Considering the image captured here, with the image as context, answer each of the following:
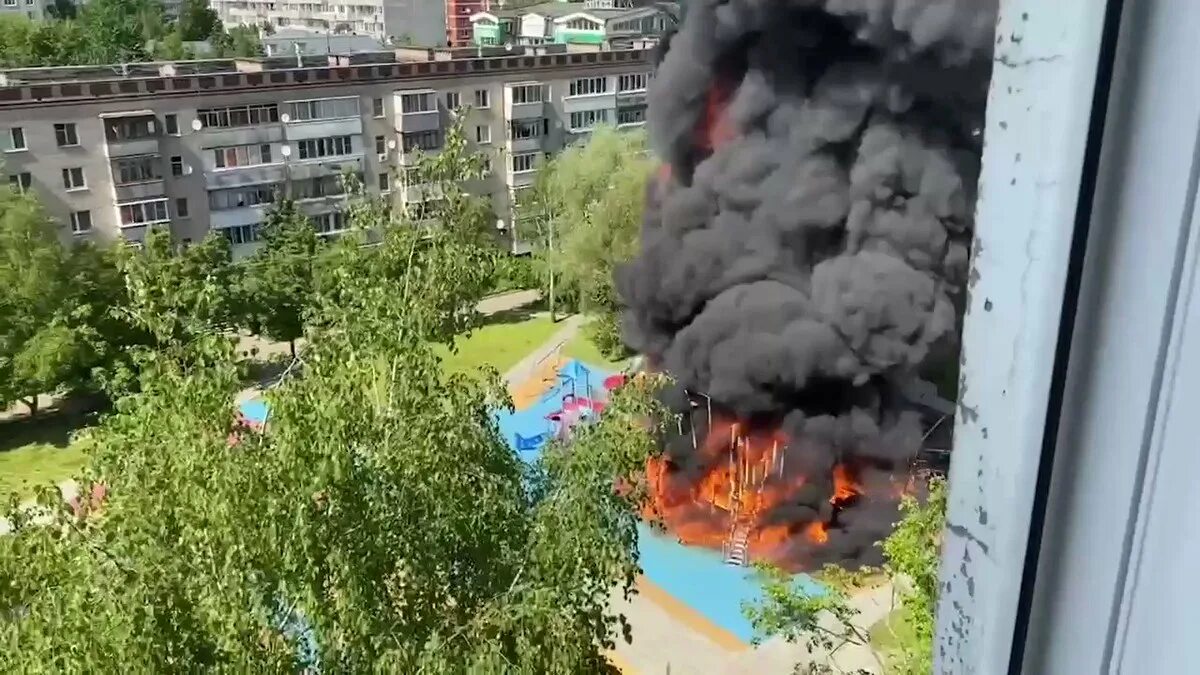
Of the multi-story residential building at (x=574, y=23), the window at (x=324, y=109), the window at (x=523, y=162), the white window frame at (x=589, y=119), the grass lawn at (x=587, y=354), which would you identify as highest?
the multi-story residential building at (x=574, y=23)

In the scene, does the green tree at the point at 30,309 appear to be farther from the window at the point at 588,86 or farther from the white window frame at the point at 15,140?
the window at the point at 588,86

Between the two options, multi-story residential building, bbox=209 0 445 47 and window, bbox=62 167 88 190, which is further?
multi-story residential building, bbox=209 0 445 47

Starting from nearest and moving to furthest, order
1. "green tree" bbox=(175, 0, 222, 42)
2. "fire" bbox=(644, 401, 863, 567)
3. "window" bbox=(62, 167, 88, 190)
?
"fire" bbox=(644, 401, 863, 567) → "window" bbox=(62, 167, 88, 190) → "green tree" bbox=(175, 0, 222, 42)

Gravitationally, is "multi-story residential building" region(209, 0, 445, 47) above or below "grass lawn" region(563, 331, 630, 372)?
above

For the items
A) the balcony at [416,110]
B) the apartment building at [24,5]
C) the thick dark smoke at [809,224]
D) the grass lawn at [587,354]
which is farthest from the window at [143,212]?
the apartment building at [24,5]

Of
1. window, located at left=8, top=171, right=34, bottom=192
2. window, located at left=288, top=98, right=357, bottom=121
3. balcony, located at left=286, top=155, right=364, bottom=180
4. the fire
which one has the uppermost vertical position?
window, located at left=288, top=98, right=357, bottom=121

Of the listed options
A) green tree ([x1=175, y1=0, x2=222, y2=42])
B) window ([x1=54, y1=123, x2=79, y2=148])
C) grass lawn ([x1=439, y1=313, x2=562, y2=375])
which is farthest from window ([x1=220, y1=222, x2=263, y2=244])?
green tree ([x1=175, y1=0, x2=222, y2=42])

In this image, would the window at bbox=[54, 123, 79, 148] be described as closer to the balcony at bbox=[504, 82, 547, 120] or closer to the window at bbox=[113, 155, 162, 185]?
the window at bbox=[113, 155, 162, 185]
